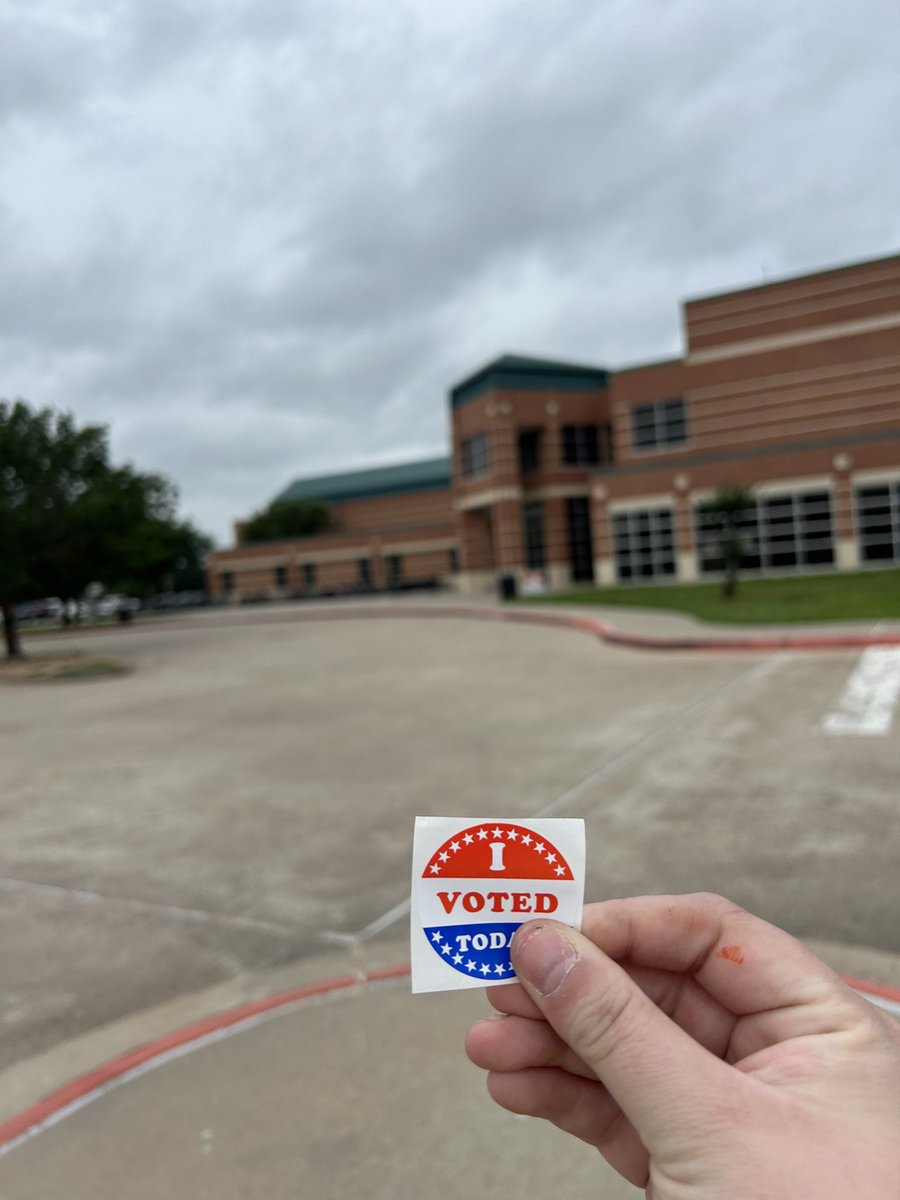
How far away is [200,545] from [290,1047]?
328 ft

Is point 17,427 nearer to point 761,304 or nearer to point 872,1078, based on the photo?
point 872,1078

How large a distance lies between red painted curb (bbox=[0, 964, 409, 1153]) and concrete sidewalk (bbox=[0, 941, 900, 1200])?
6cm

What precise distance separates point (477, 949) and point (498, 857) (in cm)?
15

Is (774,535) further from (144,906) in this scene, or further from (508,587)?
(144,906)

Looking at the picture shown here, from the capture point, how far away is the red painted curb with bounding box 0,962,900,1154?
3158 mm

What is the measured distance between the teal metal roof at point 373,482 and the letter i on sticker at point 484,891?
76.6m

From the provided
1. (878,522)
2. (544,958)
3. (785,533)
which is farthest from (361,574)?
(544,958)

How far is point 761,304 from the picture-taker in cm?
3488

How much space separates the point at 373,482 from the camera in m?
88.1

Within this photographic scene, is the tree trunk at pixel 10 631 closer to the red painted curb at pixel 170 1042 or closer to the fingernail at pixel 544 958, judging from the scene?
the red painted curb at pixel 170 1042

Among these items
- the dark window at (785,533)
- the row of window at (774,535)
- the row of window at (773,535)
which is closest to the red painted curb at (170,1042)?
the row of window at (773,535)

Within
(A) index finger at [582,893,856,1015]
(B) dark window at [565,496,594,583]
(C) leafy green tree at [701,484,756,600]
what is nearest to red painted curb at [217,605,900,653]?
(C) leafy green tree at [701,484,756,600]

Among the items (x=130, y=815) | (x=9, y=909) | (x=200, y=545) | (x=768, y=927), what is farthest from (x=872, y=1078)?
(x=200, y=545)

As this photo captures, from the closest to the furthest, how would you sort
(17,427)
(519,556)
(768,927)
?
1. (768,927)
2. (17,427)
3. (519,556)
